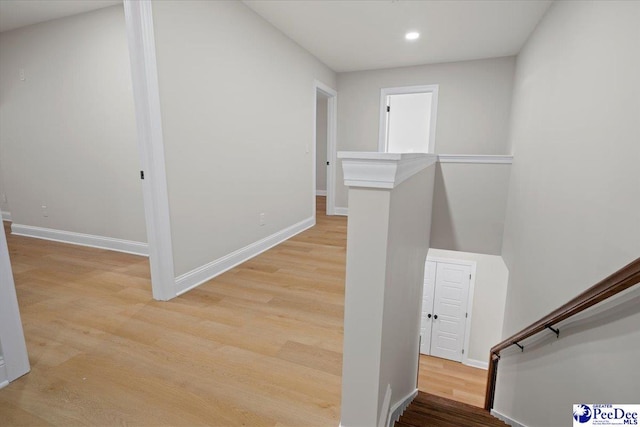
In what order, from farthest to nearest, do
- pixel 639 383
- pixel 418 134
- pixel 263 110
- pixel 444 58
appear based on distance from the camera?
pixel 418 134 → pixel 444 58 → pixel 263 110 → pixel 639 383

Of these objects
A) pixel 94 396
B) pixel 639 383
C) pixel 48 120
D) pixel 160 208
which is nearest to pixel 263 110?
pixel 160 208

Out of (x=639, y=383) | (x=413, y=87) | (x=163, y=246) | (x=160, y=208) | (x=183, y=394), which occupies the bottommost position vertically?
(x=183, y=394)

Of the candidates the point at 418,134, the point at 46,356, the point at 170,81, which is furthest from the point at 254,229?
the point at 418,134

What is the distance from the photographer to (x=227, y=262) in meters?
2.85

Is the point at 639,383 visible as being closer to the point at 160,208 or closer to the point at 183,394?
the point at 183,394

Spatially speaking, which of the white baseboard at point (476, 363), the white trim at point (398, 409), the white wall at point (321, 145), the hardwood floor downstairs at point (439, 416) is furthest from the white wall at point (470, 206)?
the white wall at point (321, 145)

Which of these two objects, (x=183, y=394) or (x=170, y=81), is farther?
(x=170, y=81)

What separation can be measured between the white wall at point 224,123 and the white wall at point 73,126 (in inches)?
41.4

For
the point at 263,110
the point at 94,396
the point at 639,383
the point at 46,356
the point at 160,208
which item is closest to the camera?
the point at 639,383

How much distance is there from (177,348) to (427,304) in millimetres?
4488

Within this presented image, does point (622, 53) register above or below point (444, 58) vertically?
below

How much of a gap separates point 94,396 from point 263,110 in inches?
108

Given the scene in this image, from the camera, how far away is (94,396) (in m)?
1.35

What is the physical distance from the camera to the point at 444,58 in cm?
442
